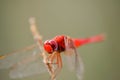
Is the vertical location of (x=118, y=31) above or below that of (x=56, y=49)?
below

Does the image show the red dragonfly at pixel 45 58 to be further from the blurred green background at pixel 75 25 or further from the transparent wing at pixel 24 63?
the blurred green background at pixel 75 25

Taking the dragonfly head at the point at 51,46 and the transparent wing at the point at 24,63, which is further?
the transparent wing at the point at 24,63

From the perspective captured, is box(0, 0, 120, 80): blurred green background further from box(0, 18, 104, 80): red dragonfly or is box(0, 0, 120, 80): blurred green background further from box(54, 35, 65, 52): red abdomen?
box(54, 35, 65, 52): red abdomen

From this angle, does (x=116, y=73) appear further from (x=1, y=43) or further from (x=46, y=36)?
(x=1, y=43)

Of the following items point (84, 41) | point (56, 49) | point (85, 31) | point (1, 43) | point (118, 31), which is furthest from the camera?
point (118, 31)

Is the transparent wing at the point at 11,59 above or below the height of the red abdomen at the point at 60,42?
below

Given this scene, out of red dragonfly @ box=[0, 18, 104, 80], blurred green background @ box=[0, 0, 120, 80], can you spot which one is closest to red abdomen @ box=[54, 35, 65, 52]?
red dragonfly @ box=[0, 18, 104, 80]

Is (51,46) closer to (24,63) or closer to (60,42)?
(60,42)

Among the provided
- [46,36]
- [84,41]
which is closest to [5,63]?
[84,41]

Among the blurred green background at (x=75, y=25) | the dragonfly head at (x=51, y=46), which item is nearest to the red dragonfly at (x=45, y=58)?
the dragonfly head at (x=51, y=46)
